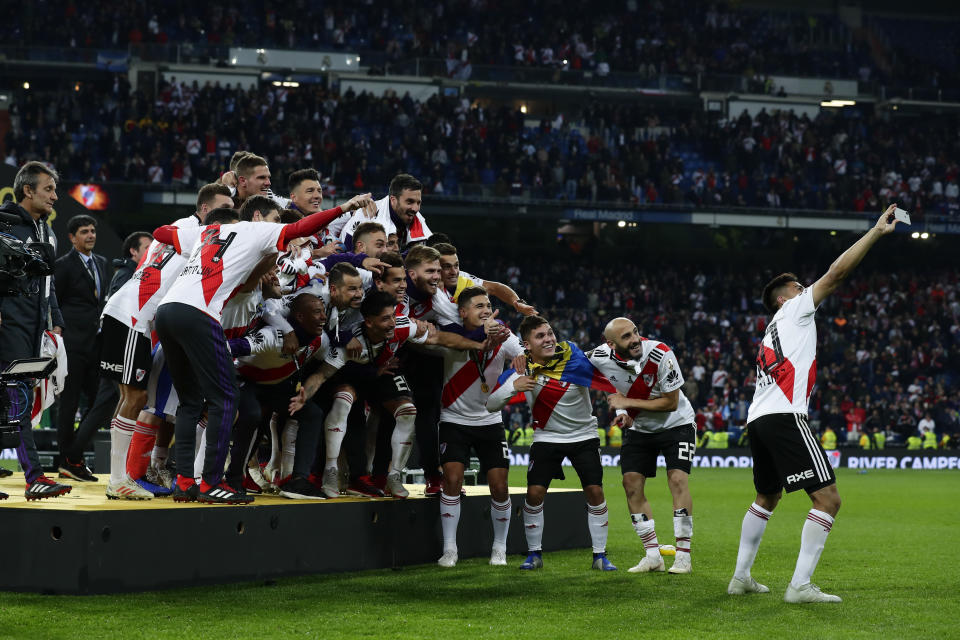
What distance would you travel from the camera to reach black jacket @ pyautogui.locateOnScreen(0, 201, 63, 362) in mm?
7422

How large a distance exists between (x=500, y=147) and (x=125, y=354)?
28504 mm

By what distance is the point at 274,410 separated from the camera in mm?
8422

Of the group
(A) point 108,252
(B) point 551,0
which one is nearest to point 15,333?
(A) point 108,252

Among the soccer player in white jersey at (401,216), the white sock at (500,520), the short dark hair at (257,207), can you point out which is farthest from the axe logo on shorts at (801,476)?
the short dark hair at (257,207)

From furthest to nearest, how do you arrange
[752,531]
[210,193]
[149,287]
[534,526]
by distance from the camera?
[534,526] < [210,193] < [149,287] < [752,531]

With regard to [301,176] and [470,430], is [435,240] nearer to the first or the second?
[301,176]

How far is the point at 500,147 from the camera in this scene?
35750 mm

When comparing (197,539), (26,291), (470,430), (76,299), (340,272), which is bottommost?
(197,539)

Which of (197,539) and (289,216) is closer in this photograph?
(197,539)

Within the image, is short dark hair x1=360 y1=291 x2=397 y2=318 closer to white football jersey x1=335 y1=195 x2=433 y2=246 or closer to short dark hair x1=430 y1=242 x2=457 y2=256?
white football jersey x1=335 y1=195 x2=433 y2=246

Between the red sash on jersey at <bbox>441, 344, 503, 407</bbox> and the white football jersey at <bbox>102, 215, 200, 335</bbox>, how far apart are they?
2310 mm

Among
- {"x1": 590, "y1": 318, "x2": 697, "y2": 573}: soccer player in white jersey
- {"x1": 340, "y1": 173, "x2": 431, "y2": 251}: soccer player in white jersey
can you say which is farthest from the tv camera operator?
{"x1": 590, "y1": 318, "x2": 697, "y2": 573}: soccer player in white jersey

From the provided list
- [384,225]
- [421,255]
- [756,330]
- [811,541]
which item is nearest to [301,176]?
[384,225]

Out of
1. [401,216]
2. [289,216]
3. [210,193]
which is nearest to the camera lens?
Result: [210,193]
